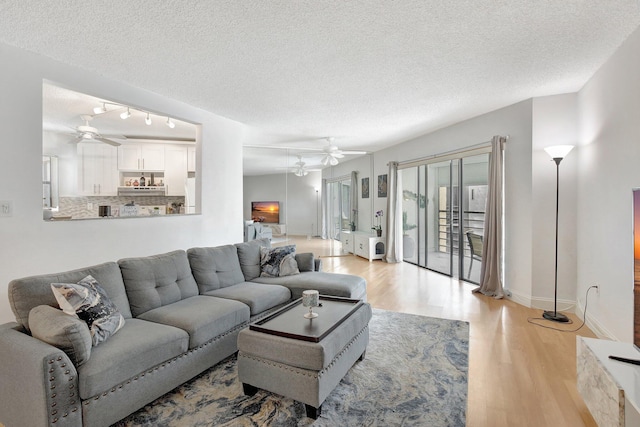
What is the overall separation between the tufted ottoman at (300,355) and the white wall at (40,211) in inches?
81.0

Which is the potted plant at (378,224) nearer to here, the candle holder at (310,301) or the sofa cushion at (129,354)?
the candle holder at (310,301)

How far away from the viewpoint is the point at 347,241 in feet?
27.4

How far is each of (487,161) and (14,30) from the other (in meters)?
5.51

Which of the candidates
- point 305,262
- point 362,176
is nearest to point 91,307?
point 305,262

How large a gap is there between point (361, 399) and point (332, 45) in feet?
8.91

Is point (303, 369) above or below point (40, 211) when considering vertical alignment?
below

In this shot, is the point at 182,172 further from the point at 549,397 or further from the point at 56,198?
the point at 549,397

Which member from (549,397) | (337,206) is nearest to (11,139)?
(549,397)

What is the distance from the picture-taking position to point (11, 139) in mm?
2588

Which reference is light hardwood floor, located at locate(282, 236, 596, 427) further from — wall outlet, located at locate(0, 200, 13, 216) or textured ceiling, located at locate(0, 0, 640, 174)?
wall outlet, located at locate(0, 200, 13, 216)

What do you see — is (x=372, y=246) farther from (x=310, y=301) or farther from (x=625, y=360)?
(x=625, y=360)

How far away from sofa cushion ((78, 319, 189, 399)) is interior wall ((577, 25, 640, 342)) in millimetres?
3561

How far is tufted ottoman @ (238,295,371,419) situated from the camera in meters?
1.90

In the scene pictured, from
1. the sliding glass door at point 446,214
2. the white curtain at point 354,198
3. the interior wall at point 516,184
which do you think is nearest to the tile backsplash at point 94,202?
the white curtain at point 354,198
